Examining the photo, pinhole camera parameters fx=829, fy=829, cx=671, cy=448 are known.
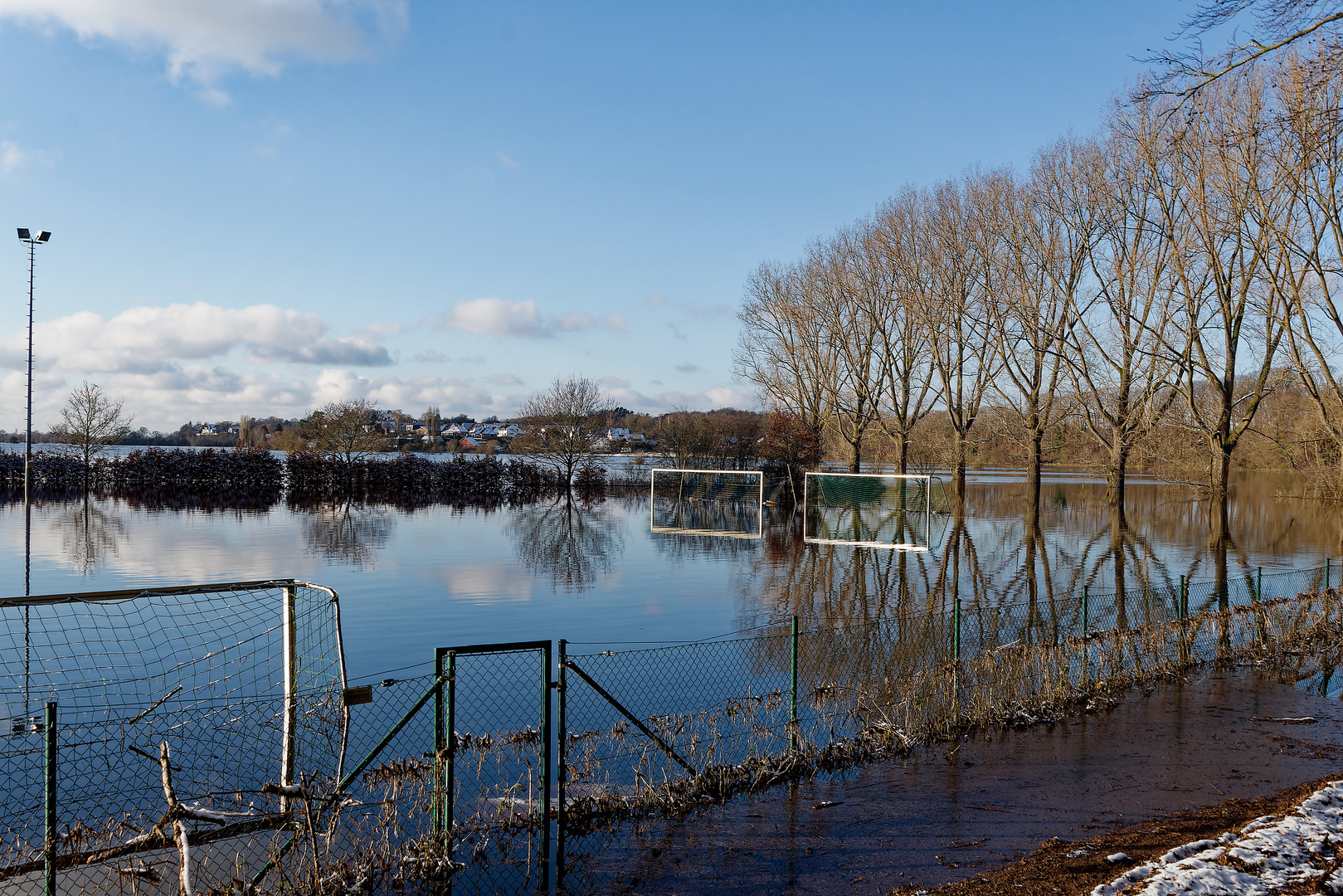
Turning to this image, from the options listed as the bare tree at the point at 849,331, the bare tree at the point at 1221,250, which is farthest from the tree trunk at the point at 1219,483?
the bare tree at the point at 849,331

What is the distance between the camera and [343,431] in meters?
45.5

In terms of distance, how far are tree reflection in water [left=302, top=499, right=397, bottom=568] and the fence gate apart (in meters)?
11.2

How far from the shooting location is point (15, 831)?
561 cm

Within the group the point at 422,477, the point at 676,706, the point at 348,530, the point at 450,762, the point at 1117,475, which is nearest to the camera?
the point at 450,762

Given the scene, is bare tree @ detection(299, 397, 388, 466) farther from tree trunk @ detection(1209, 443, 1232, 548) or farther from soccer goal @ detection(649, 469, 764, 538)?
tree trunk @ detection(1209, 443, 1232, 548)

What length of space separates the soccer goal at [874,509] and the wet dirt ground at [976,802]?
1655 cm

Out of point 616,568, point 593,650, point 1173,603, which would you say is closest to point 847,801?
point 593,650

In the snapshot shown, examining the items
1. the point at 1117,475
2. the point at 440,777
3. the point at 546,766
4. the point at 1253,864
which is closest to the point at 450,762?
the point at 440,777

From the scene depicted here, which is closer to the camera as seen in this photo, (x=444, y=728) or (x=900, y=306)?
(x=444, y=728)

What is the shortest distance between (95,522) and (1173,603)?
28.7 metres

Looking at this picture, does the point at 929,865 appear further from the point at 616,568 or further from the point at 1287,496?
the point at 1287,496

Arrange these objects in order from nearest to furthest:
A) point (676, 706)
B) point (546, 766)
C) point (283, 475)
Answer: point (546, 766) → point (676, 706) → point (283, 475)

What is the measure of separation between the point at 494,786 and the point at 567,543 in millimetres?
16726

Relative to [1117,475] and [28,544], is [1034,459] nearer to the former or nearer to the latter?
[1117,475]
